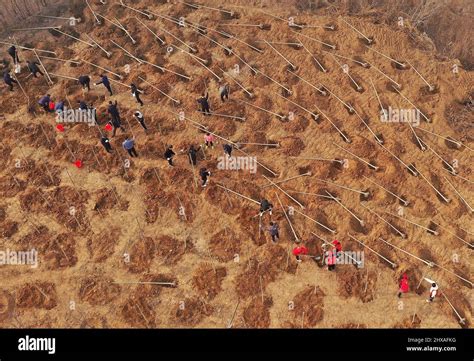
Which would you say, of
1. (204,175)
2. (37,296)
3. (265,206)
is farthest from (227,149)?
(37,296)

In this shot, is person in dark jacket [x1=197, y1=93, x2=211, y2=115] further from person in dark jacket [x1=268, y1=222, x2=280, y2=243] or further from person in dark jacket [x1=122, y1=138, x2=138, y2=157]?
person in dark jacket [x1=268, y1=222, x2=280, y2=243]

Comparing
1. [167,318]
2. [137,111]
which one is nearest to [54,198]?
[137,111]

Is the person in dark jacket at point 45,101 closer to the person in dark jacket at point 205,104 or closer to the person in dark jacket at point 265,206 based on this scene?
the person in dark jacket at point 205,104

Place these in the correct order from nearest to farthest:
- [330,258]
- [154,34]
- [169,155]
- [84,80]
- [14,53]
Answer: [330,258] → [169,155] → [84,80] → [14,53] → [154,34]

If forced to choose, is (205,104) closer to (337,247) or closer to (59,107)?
(59,107)

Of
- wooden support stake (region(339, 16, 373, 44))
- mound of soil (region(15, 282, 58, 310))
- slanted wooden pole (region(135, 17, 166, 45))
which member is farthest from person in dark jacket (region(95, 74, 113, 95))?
wooden support stake (region(339, 16, 373, 44))

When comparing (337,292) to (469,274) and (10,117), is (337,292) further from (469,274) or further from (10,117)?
(10,117)

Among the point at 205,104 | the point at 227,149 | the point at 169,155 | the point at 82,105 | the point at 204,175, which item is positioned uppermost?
the point at 205,104
